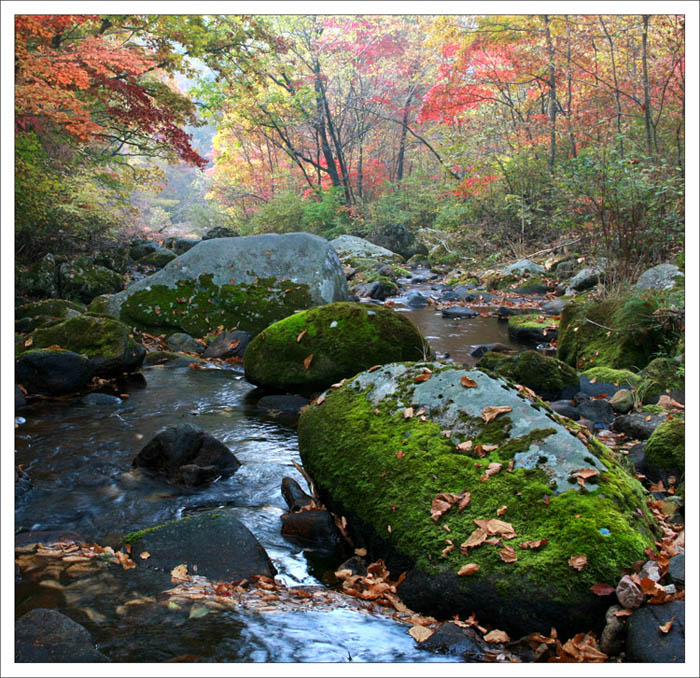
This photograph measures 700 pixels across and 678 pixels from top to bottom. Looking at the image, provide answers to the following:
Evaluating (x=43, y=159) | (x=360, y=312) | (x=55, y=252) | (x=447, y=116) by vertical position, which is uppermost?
(x=447, y=116)

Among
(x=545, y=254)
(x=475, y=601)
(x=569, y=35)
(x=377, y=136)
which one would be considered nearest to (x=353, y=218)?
(x=377, y=136)

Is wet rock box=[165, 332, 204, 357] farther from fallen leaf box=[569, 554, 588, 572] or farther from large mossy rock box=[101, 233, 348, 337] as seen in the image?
fallen leaf box=[569, 554, 588, 572]

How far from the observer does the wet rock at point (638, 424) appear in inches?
185

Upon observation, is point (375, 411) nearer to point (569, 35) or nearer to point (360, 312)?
point (360, 312)

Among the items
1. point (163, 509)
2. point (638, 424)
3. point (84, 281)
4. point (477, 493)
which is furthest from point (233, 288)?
point (477, 493)

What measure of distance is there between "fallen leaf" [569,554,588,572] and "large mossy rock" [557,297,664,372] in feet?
16.0

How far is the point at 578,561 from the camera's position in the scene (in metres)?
2.32

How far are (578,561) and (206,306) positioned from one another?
7.67 meters

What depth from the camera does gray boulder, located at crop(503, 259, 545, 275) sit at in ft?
48.0

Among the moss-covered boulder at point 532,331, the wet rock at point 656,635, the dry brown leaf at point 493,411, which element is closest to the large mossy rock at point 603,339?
the moss-covered boulder at point 532,331

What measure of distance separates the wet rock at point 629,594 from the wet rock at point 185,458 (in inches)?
110

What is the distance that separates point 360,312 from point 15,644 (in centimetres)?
453

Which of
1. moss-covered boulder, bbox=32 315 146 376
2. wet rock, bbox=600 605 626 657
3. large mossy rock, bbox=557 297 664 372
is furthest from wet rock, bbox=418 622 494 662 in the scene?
moss-covered boulder, bbox=32 315 146 376

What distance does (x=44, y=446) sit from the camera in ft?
15.3
